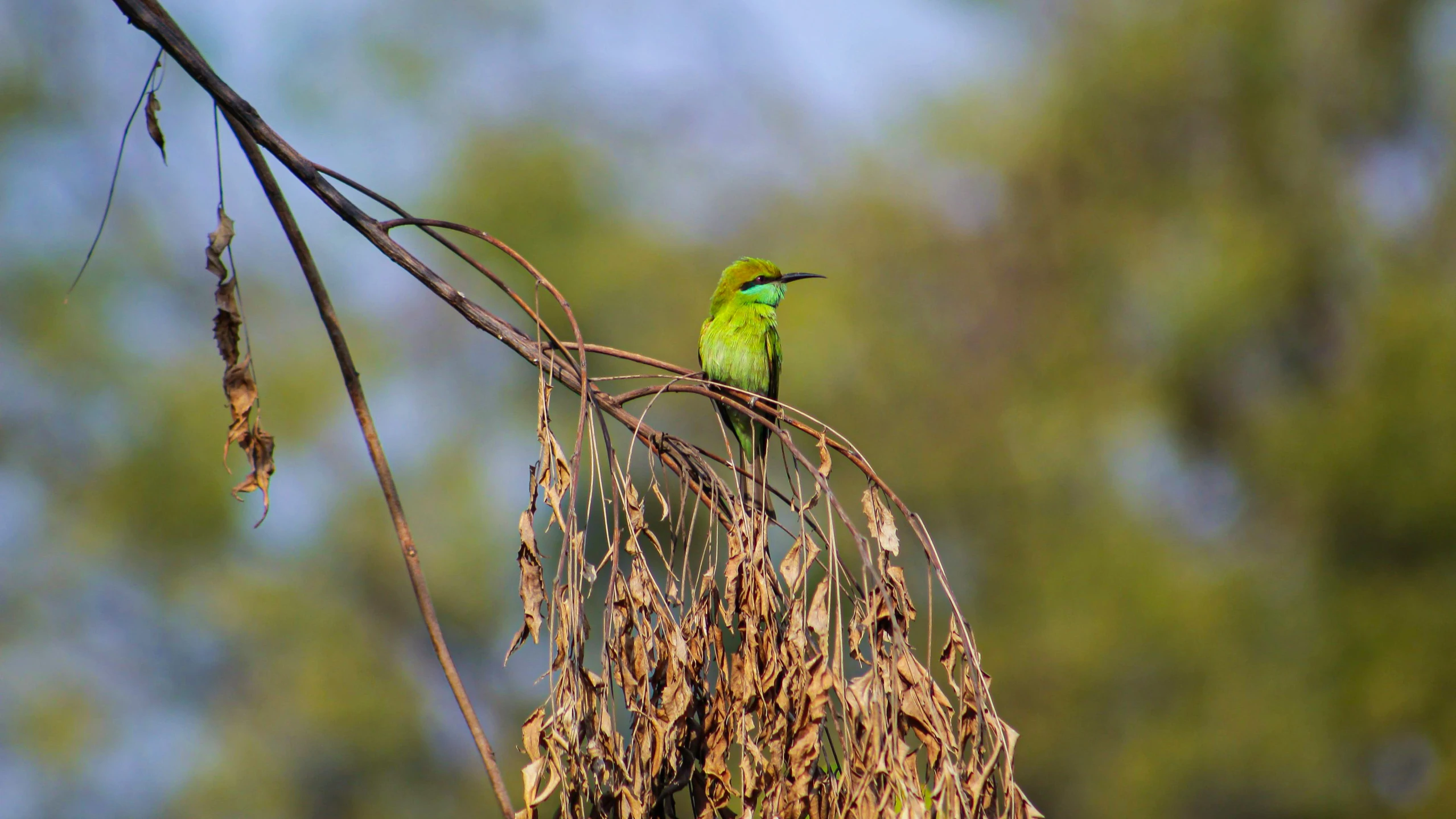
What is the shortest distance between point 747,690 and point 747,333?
215 cm

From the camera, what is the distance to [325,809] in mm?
13992

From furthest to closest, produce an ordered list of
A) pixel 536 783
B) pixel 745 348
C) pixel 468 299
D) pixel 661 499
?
1. pixel 745 348
2. pixel 661 499
3. pixel 468 299
4. pixel 536 783

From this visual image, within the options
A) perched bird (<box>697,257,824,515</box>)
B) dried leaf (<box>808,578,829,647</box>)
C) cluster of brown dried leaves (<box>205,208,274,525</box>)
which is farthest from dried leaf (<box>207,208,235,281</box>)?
perched bird (<box>697,257,824,515</box>)

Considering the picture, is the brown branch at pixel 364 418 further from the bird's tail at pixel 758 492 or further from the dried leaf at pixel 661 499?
the bird's tail at pixel 758 492

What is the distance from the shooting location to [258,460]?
1.99m

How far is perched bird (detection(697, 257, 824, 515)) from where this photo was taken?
12.5 ft

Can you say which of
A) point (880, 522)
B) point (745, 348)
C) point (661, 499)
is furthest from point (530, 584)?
point (745, 348)

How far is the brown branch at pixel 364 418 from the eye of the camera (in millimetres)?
1594

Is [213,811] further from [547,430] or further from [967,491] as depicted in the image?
[547,430]

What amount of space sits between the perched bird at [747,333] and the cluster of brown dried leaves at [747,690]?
6.07 feet

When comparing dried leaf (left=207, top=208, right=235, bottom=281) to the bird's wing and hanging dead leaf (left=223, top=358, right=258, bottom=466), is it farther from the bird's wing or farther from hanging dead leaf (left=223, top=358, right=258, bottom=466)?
the bird's wing

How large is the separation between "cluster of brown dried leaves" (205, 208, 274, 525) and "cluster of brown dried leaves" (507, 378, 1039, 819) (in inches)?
21.0

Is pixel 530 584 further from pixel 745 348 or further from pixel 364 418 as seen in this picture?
pixel 745 348

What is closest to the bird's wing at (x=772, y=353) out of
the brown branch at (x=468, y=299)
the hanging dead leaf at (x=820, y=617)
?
the brown branch at (x=468, y=299)
